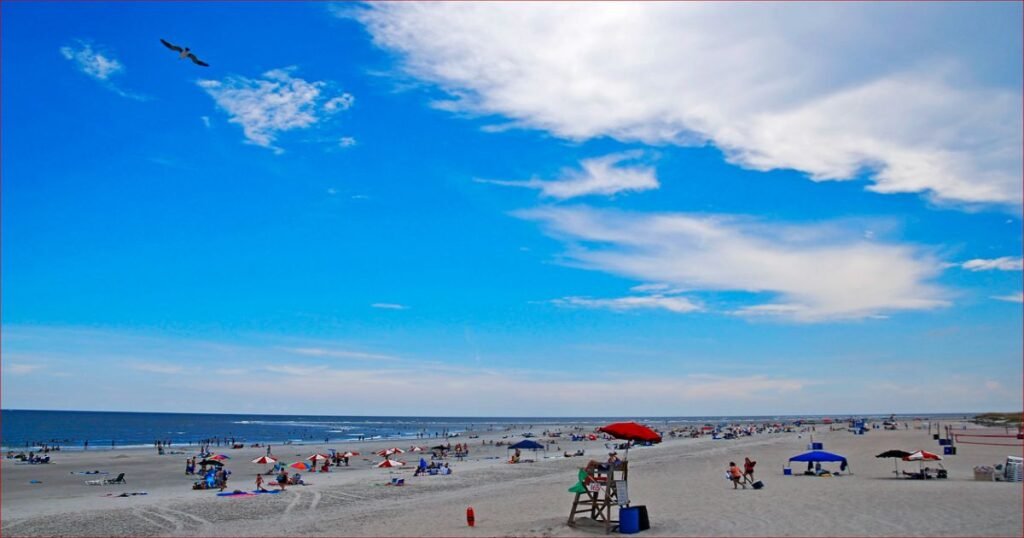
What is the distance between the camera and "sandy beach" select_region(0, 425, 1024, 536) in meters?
16.5

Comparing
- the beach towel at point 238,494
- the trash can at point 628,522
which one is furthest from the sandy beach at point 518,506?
the beach towel at point 238,494

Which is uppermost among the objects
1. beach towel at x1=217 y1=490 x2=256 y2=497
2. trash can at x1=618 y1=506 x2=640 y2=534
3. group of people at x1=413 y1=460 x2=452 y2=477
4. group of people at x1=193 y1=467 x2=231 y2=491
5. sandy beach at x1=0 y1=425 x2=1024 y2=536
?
trash can at x1=618 y1=506 x2=640 y2=534

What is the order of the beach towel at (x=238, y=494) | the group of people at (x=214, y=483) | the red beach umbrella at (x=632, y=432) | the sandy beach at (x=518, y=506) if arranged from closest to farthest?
the sandy beach at (x=518, y=506)
the red beach umbrella at (x=632, y=432)
the beach towel at (x=238, y=494)
the group of people at (x=214, y=483)

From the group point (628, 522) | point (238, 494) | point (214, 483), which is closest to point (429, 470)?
point (214, 483)

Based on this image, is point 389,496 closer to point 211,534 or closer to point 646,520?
point 211,534

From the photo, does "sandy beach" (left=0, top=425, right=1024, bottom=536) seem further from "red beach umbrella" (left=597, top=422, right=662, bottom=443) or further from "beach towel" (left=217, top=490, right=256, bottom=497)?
"red beach umbrella" (left=597, top=422, right=662, bottom=443)

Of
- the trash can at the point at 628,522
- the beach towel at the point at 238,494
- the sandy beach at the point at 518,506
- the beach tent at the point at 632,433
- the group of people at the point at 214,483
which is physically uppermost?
the beach tent at the point at 632,433

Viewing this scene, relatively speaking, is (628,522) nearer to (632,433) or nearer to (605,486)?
(605,486)

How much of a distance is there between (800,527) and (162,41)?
1768cm

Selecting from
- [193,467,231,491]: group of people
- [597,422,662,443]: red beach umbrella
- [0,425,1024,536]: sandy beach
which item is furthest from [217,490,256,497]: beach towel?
[597,422,662,443]: red beach umbrella

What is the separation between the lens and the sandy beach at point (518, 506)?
1650 cm

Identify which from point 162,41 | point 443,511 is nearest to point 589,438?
point 443,511

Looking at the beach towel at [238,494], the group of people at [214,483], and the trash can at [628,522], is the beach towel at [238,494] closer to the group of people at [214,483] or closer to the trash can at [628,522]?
the group of people at [214,483]

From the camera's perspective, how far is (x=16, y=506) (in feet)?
84.8
